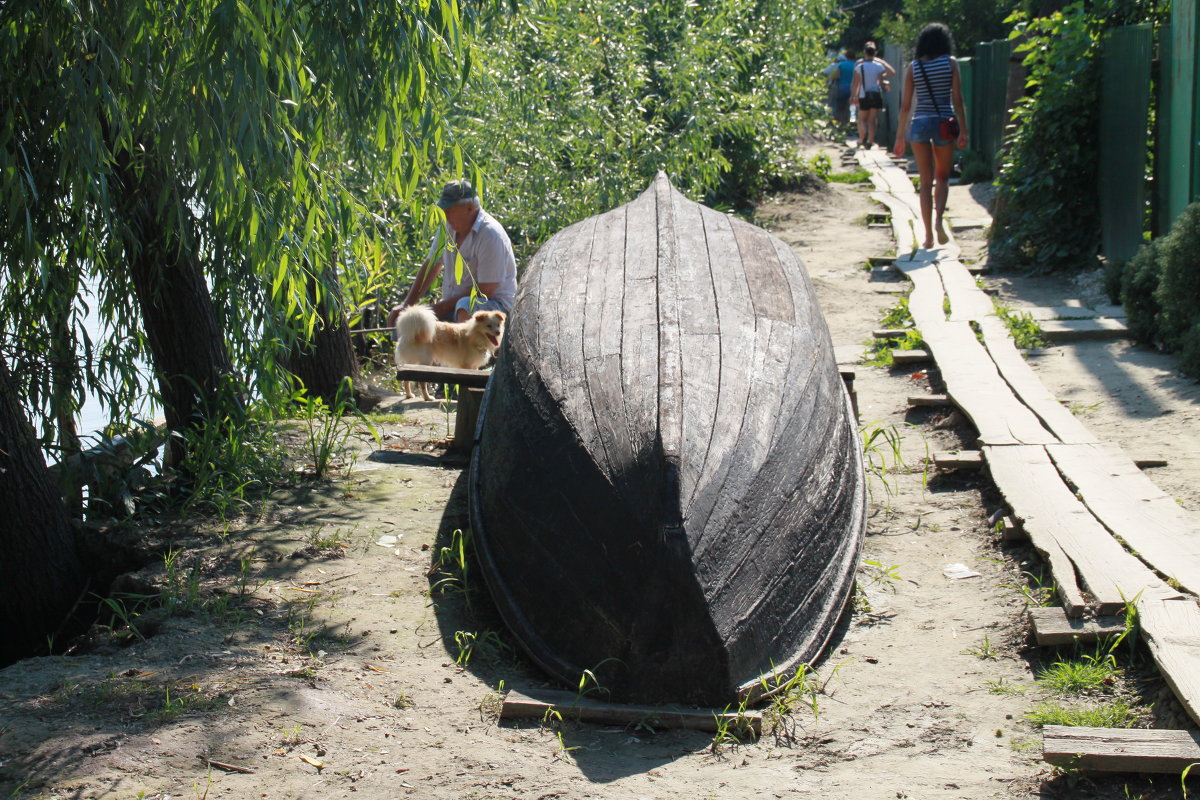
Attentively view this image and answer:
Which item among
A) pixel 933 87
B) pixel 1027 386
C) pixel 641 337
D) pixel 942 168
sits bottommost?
pixel 1027 386

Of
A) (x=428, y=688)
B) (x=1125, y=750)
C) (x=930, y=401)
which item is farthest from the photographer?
(x=930, y=401)

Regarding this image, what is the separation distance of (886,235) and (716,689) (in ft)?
29.6

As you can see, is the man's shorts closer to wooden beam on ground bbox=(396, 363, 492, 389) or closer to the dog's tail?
the dog's tail

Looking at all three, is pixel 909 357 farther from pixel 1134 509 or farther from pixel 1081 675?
pixel 1081 675

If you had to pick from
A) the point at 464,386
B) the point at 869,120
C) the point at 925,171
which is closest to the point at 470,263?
the point at 464,386

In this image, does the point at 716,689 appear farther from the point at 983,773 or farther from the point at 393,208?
the point at 393,208

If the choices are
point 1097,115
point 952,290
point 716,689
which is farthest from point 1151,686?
point 1097,115

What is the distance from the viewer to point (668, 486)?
3.36 m

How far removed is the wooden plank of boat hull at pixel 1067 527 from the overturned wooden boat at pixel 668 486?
0.68 m

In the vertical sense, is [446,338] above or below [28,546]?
above

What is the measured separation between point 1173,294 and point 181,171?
5311 millimetres

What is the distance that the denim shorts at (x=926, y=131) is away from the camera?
959 centimetres

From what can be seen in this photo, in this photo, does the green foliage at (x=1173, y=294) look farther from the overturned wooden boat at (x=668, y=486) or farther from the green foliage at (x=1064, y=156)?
the overturned wooden boat at (x=668, y=486)

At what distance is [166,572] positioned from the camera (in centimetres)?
424
